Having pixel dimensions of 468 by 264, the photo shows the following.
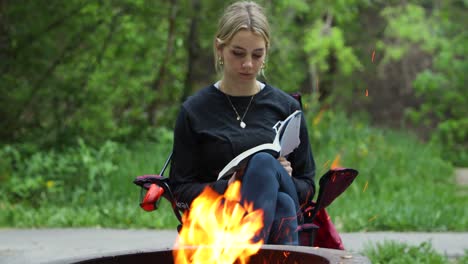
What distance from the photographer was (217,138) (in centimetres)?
388

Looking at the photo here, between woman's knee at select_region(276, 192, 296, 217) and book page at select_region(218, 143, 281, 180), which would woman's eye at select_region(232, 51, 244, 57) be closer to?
book page at select_region(218, 143, 281, 180)

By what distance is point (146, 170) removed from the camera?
9023 millimetres

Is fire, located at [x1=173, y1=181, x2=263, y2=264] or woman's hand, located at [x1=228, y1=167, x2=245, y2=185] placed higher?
woman's hand, located at [x1=228, y1=167, x2=245, y2=185]

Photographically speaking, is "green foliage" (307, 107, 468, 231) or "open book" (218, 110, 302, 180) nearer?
"open book" (218, 110, 302, 180)

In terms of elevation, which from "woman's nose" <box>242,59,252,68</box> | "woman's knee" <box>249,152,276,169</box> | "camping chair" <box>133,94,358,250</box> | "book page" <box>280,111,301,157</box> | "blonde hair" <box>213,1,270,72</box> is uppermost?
"blonde hair" <box>213,1,270,72</box>

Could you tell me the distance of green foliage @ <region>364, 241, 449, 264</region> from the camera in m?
5.00

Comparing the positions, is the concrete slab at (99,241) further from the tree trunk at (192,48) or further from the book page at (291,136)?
the tree trunk at (192,48)

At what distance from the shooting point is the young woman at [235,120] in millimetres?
3807

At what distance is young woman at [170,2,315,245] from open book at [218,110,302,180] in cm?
5

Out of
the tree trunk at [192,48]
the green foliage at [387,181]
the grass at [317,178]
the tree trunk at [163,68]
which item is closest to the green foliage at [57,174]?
the grass at [317,178]

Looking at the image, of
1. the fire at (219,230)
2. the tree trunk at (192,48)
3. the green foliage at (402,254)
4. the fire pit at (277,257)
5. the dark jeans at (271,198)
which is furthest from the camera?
the tree trunk at (192,48)

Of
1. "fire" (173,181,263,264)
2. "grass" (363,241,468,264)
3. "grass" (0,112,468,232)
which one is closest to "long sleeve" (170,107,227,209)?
"fire" (173,181,263,264)

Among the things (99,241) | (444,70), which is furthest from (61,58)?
(444,70)

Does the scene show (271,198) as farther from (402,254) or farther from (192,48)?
(192,48)
